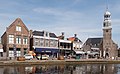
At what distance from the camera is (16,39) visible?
7562 cm

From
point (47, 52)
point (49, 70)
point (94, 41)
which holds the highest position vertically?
point (94, 41)

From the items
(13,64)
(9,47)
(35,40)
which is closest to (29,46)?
(35,40)

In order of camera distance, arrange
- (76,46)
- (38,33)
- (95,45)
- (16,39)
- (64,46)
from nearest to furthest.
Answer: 1. (16,39)
2. (38,33)
3. (64,46)
4. (76,46)
5. (95,45)

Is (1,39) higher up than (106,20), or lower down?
lower down

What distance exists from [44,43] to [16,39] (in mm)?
12957

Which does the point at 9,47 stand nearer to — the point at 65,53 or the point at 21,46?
the point at 21,46

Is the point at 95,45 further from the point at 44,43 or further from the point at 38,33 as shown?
the point at 38,33

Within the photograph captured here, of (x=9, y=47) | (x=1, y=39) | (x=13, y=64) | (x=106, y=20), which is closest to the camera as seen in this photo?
(x=13, y=64)

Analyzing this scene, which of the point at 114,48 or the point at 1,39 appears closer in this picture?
the point at 1,39

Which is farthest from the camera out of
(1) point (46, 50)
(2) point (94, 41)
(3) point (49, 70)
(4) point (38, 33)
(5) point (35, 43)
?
(2) point (94, 41)

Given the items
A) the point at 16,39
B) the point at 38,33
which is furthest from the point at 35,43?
the point at 16,39

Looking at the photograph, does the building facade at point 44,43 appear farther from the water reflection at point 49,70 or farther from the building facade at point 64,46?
the water reflection at point 49,70

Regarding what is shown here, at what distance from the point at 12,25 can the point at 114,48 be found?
251 ft

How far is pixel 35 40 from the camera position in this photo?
3228 inches
